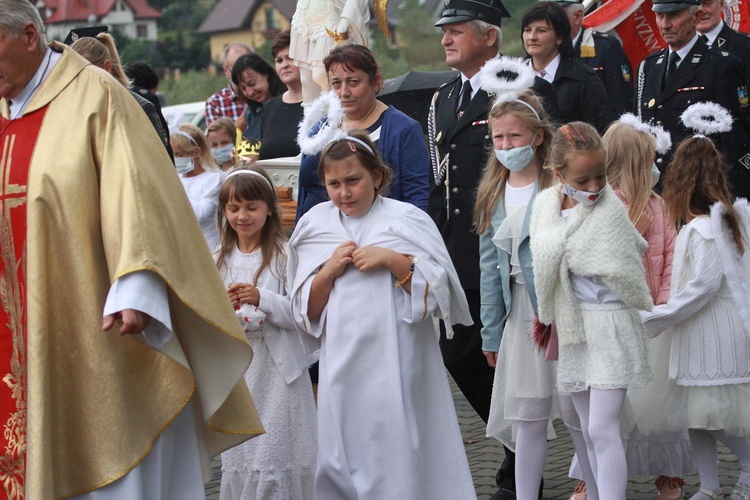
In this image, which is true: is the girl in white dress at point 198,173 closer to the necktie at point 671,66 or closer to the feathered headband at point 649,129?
the feathered headband at point 649,129

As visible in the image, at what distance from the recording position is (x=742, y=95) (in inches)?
305

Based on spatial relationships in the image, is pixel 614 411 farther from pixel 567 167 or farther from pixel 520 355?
pixel 567 167

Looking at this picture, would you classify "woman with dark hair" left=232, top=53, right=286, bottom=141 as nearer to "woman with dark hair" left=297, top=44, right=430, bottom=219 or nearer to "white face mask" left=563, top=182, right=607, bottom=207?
"woman with dark hair" left=297, top=44, right=430, bottom=219

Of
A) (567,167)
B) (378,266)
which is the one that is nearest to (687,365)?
(567,167)

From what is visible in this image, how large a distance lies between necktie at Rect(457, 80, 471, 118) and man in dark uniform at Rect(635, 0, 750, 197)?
5.52ft

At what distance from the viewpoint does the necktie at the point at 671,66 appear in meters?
7.82

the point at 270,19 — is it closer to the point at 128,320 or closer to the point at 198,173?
the point at 198,173

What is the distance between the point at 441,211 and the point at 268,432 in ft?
4.97

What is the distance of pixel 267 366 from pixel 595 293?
1.47 m

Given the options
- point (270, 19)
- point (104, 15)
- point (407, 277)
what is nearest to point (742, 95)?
point (407, 277)

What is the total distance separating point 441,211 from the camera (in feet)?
21.0

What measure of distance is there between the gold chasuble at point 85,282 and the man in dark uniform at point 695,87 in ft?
13.6

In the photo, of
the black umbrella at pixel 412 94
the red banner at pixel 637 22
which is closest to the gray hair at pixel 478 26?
the red banner at pixel 637 22

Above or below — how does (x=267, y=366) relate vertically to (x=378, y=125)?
below
